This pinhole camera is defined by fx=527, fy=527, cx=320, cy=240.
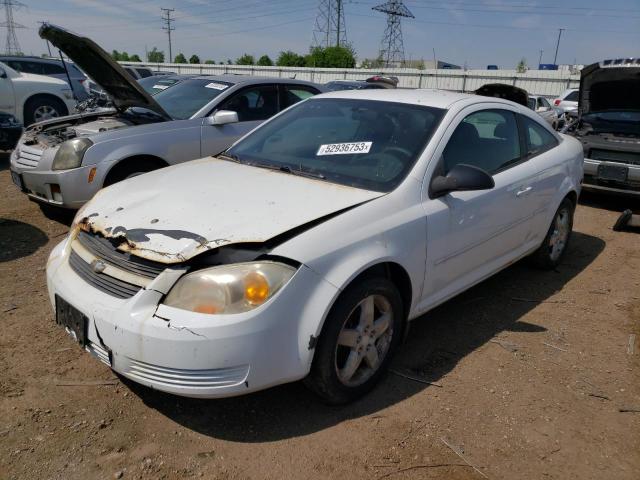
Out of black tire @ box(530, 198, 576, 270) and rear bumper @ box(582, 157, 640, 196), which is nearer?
black tire @ box(530, 198, 576, 270)

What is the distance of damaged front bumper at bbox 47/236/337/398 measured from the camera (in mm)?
2197

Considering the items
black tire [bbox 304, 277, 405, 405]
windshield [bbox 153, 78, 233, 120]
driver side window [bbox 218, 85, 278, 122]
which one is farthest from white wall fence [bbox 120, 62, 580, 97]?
black tire [bbox 304, 277, 405, 405]

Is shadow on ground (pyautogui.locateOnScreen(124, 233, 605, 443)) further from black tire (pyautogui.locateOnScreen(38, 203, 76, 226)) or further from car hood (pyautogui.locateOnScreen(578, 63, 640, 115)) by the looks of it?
car hood (pyautogui.locateOnScreen(578, 63, 640, 115))

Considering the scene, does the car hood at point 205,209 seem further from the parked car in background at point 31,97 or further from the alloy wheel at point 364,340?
the parked car in background at point 31,97

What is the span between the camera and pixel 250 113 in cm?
617

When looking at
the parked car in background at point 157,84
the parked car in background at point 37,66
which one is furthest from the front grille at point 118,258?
the parked car in background at point 37,66

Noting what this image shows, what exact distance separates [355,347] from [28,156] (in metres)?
4.20

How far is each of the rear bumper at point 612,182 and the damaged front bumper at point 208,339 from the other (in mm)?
6157

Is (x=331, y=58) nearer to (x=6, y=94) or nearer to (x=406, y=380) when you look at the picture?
(x=6, y=94)

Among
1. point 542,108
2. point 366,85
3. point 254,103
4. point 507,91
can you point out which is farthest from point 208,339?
point 542,108

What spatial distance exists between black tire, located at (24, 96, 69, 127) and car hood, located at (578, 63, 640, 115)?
30.6ft

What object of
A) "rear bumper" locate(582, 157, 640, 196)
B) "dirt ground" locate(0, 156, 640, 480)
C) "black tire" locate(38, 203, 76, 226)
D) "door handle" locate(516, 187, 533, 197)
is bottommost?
"dirt ground" locate(0, 156, 640, 480)

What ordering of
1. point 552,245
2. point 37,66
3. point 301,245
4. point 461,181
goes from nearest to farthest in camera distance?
1. point 301,245
2. point 461,181
3. point 552,245
4. point 37,66

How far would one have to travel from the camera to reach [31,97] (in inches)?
391
